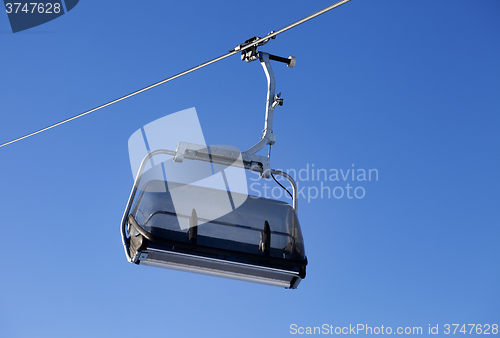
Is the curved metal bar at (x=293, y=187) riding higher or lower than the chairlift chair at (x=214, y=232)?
higher

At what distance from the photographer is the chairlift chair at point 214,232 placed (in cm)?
320

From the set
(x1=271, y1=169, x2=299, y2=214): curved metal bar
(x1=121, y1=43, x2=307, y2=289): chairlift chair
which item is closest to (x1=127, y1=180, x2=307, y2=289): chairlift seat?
(x1=121, y1=43, x2=307, y2=289): chairlift chair

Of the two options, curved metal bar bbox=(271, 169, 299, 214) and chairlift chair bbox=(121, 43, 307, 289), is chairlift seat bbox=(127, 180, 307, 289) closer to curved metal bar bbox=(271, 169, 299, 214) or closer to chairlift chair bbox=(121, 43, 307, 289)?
chairlift chair bbox=(121, 43, 307, 289)

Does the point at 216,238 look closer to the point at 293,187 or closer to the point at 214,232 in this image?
the point at 214,232

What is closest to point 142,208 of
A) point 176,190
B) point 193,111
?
point 176,190

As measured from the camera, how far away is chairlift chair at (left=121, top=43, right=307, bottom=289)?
10.5 feet

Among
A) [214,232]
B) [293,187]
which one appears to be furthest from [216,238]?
[293,187]

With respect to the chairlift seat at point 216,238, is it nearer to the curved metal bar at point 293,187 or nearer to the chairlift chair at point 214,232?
the chairlift chair at point 214,232

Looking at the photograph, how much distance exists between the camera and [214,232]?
10.8 feet

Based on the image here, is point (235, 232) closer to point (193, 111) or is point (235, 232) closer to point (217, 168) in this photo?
point (217, 168)

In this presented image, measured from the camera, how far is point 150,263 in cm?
333

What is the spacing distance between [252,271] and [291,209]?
1.81 ft

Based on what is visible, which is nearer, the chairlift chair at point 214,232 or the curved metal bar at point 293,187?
the chairlift chair at point 214,232

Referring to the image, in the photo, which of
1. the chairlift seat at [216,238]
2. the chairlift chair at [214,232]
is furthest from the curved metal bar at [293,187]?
the chairlift seat at [216,238]
